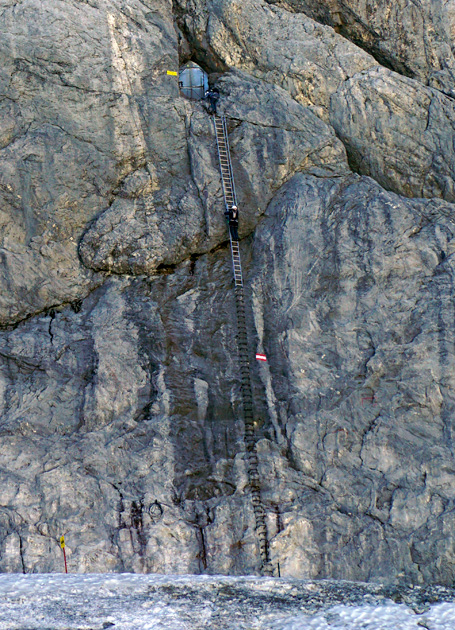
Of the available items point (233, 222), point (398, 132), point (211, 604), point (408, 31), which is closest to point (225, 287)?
Answer: point (233, 222)

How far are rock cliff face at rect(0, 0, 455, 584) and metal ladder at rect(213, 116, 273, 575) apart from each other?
18cm

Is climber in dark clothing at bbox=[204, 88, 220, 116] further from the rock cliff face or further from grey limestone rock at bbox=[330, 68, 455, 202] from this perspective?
grey limestone rock at bbox=[330, 68, 455, 202]

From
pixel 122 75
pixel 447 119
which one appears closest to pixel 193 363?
pixel 122 75

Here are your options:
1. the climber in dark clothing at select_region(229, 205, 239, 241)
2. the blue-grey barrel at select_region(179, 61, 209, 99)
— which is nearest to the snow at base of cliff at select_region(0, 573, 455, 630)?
the climber in dark clothing at select_region(229, 205, 239, 241)

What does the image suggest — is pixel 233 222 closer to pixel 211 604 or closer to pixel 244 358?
pixel 244 358

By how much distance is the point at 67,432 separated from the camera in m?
17.7

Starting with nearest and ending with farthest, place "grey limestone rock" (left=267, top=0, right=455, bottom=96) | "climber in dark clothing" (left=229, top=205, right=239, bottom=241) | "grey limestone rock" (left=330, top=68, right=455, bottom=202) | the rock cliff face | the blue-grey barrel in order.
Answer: the rock cliff face → "climber in dark clothing" (left=229, top=205, right=239, bottom=241) → "grey limestone rock" (left=330, top=68, right=455, bottom=202) → the blue-grey barrel → "grey limestone rock" (left=267, top=0, right=455, bottom=96)

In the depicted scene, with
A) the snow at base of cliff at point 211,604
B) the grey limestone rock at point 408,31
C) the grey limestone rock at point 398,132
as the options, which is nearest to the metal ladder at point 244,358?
the snow at base of cliff at point 211,604

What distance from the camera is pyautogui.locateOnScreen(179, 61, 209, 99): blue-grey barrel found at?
2114 cm

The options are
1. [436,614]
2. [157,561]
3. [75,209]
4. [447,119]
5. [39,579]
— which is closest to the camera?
[436,614]

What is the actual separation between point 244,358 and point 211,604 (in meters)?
6.36

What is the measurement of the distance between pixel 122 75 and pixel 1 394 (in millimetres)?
8227

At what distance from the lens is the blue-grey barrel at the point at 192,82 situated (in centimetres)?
2114

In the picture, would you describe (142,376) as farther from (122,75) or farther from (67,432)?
(122,75)
